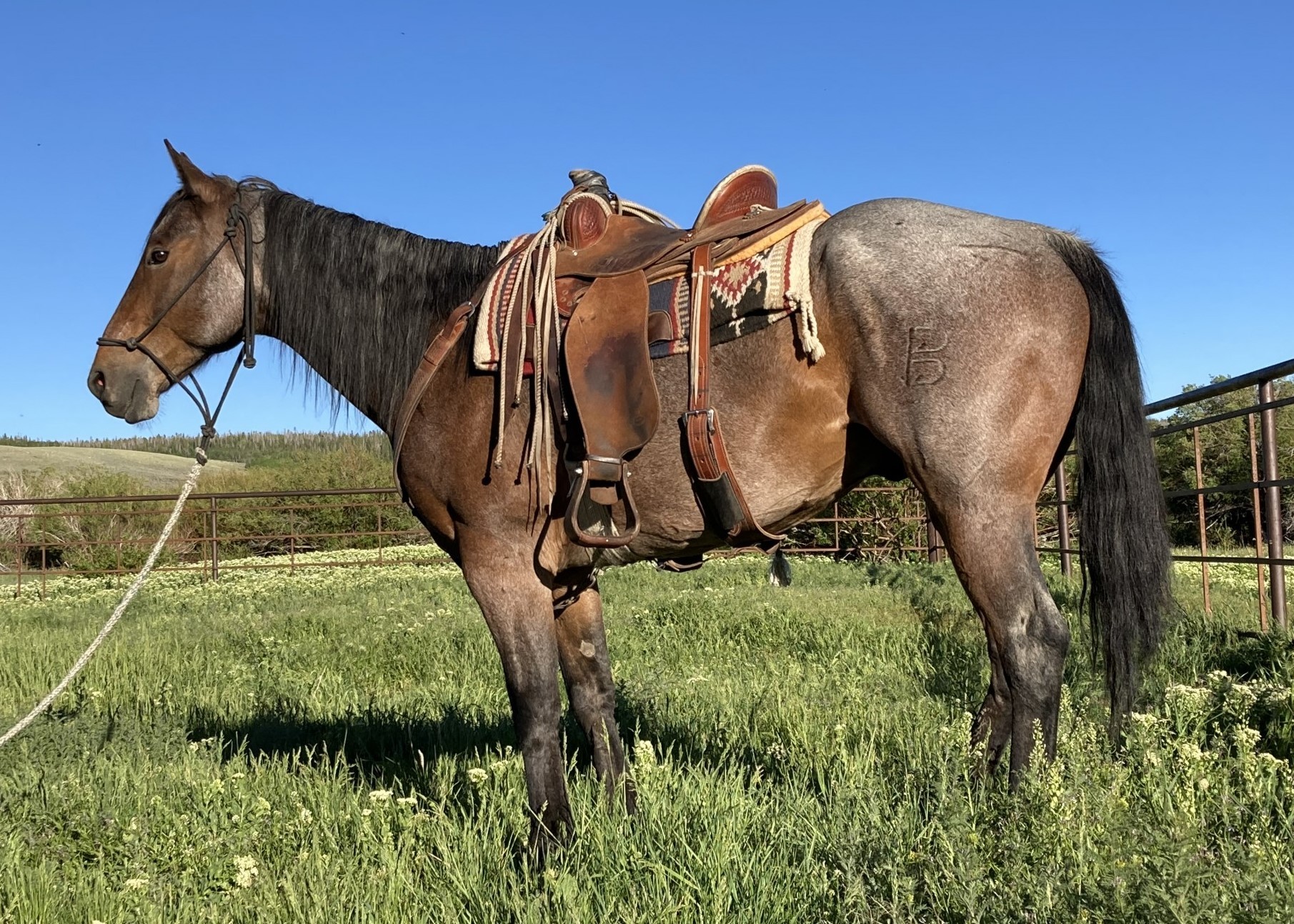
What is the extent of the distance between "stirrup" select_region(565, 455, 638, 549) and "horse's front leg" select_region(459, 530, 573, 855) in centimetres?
23

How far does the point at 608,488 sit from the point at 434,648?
425 centimetres

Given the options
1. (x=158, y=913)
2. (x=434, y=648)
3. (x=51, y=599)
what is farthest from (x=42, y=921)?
(x=51, y=599)

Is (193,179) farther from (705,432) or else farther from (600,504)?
(705,432)

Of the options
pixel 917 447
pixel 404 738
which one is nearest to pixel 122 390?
pixel 404 738

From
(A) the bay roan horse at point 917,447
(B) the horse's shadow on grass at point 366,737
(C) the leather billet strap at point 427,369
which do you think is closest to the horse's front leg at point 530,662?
(A) the bay roan horse at point 917,447

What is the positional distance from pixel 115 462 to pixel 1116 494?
5067 centimetres

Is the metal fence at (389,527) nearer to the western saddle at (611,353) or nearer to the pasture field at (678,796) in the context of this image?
the pasture field at (678,796)

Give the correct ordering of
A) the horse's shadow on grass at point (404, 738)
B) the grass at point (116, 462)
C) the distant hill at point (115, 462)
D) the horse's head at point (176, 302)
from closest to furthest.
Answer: the horse's head at point (176, 302), the horse's shadow on grass at point (404, 738), the grass at point (116, 462), the distant hill at point (115, 462)

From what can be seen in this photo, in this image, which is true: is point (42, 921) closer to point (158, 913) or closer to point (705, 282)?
point (158, 913)

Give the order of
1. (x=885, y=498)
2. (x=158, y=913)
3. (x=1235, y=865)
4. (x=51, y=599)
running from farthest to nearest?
1. (x=885, y=498)
2. (x=51, y=599)
3. (x=158, y=913)
4. (x=1235, y=865)

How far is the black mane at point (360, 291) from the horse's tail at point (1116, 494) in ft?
6.83

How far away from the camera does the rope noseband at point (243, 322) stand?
354 centimetres

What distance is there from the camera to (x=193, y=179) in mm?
3611

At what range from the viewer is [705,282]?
285 centimetres
